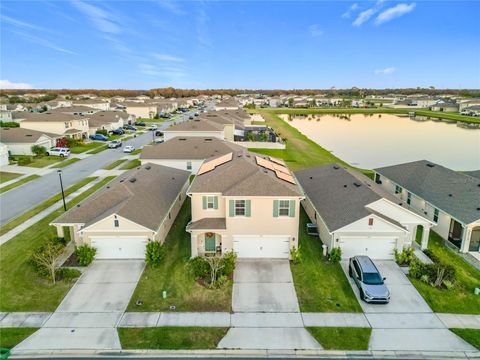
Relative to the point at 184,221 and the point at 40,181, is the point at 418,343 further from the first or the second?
the point at 40,181

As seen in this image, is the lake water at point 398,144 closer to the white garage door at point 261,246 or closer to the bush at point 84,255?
the white garage door at point 261,246

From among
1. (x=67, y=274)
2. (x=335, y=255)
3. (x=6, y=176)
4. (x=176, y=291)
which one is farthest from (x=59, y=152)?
(x=335, y=255)

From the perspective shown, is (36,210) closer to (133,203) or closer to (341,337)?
(133,203)

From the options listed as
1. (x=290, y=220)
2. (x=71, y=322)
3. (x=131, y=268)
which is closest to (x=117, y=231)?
(x=131, y=268)

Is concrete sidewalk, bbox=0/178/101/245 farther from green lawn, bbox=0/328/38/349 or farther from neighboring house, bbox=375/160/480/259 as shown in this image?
neighboring house, bbox=375/160/480/259

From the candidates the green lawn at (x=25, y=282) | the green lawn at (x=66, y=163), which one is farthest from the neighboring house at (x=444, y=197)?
the green lawn at (x=66, y=163)

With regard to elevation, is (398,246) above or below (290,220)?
below

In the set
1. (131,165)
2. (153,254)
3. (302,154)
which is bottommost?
(153,254)
